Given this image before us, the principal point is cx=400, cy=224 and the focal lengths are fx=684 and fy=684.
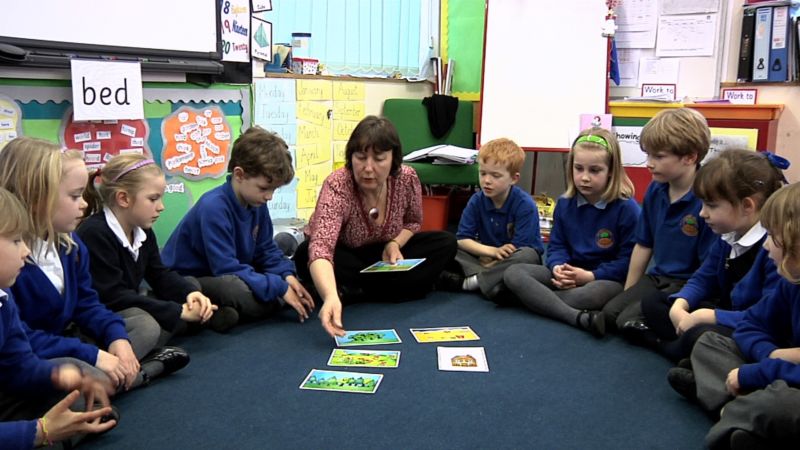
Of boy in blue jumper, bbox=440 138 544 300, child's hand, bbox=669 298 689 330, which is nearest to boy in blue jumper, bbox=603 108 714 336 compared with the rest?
child's hand, bbox=669 298 689 330

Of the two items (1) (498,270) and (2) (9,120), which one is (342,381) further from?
(2) (9,120)

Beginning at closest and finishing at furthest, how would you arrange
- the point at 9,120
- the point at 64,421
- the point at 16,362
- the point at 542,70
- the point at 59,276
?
the point at 64,421
the point at 16,362
the point at 59,276
the point at 9,120
the point at 542,70

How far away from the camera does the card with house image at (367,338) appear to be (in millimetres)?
2316

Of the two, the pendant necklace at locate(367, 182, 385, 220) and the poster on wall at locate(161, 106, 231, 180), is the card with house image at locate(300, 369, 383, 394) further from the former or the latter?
the poster on wall at locate(161, 106, 231, 180)

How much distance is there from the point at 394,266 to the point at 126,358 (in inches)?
45.0

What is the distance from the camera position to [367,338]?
2.36 metres

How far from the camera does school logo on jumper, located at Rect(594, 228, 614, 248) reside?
9.00ft

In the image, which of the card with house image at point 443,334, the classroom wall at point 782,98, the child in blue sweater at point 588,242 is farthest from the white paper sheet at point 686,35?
the card with house image at point 443,334

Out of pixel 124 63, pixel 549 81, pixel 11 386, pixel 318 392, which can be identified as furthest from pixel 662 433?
pixel 549 81

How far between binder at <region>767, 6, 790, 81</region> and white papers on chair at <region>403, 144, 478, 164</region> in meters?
1.77

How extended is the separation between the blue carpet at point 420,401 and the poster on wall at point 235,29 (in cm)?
150

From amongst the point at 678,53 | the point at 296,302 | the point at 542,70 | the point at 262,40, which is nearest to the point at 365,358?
the point at 296,302

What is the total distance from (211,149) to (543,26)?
2.30m

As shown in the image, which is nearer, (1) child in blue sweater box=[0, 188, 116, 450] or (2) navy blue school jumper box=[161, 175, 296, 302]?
(1) child in blue sweater box=[0, 188, 116, 450]
